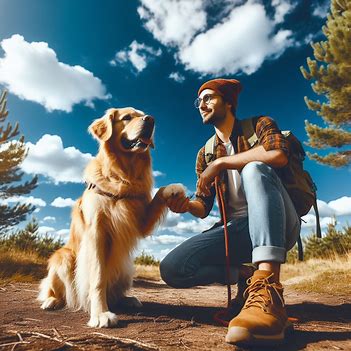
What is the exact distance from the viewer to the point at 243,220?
2543 millimetres

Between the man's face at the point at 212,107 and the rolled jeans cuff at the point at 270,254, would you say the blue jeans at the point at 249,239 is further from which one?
the man's face at the point at 212,107

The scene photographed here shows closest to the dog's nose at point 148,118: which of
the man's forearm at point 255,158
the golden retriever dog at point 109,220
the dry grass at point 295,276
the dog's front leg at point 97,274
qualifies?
the golden retriever dog at point 109,220

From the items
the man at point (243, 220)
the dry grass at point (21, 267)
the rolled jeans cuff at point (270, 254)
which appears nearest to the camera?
the man at point (243, 220)

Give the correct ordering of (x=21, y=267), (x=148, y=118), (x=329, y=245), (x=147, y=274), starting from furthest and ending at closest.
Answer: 1. (x=329, y=245)
2. (x=147, y=274)
3. (x=21, y=267)
4. (x=148, y=118)

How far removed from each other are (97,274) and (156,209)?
673 mm

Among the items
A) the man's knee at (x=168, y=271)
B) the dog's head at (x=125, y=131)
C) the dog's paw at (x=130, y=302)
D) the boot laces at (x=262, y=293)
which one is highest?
the dog's head at (x=125, y=131)

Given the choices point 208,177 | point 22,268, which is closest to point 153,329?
point 208,177

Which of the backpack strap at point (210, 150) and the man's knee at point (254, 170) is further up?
the backpack strap at point (210, 150)

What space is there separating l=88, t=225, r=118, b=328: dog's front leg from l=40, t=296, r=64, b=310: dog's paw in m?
0.59

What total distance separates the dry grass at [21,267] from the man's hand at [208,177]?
326 centimetres

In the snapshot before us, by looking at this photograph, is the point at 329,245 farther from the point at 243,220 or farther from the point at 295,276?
the point at 243,220

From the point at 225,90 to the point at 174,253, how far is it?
1385 mm

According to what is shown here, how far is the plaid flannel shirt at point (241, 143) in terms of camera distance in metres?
2.27

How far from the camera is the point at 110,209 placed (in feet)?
8.28
